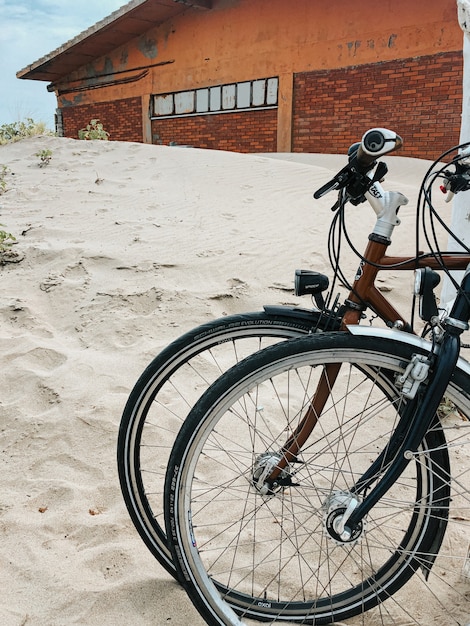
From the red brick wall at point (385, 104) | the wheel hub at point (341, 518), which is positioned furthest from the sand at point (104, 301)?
the red brick wall at point (385, 104)

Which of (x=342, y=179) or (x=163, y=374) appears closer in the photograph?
(x=342, y=179)

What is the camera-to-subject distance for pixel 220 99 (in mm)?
15555

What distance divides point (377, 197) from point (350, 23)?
12958 mm

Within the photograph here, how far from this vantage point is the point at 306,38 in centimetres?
1343

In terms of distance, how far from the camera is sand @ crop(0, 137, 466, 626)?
193 cm

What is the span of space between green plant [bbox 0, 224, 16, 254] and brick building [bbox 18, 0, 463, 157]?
9644 millimetres

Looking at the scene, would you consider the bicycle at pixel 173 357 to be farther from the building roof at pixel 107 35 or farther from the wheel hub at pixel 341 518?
the building roof at pixel 107 35

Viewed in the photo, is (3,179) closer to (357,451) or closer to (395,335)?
(357,451)

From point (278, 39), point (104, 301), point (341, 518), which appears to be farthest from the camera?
point (278, 39)

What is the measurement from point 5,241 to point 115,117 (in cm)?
1504

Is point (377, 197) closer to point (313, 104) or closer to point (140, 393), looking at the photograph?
point (140, 393)

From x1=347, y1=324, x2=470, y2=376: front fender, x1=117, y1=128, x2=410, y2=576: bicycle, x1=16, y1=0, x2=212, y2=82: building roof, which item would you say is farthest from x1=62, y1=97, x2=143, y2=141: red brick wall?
x1=347, y1=324, x2=470, y2=376: front fender

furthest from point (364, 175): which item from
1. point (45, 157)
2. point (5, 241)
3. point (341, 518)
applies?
point (45, 157)

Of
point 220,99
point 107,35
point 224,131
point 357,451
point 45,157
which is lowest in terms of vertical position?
point 357,451
